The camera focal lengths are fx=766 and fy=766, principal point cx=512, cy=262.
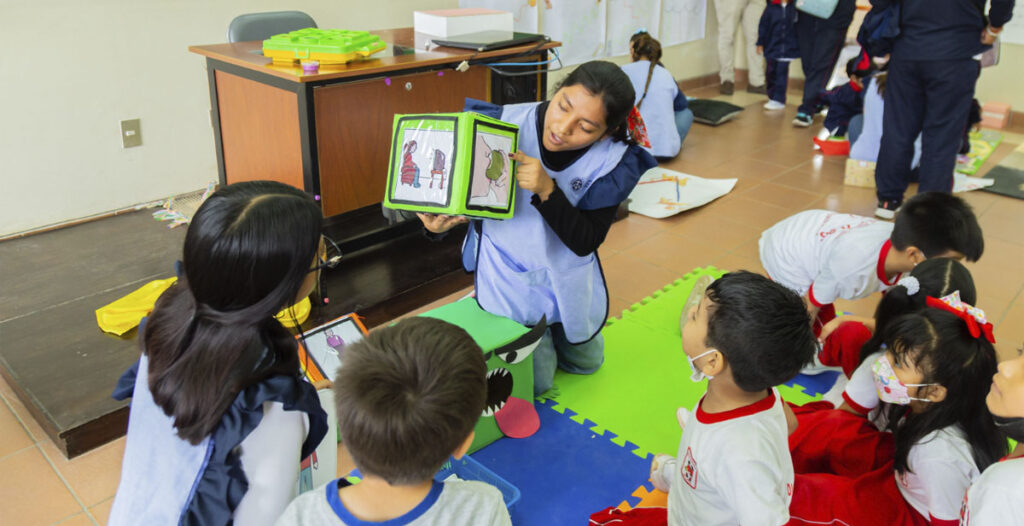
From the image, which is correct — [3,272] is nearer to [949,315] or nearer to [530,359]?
[530,359]

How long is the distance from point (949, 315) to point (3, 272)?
321 centimetres

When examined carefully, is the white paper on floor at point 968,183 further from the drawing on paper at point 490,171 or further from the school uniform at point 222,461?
the school uniform at point 222,461

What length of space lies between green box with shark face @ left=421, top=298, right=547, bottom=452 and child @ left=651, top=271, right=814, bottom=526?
64cm

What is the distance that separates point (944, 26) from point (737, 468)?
3.06 meters

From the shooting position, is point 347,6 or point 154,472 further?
point 347,6

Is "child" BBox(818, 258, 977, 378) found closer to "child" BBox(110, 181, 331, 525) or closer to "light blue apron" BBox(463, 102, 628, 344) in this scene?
"light blue apron" BBox(463, 102, 628, 344)

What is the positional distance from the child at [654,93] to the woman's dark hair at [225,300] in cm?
368

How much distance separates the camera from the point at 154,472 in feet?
3.84

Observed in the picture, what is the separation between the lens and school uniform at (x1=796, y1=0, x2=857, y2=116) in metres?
5.73

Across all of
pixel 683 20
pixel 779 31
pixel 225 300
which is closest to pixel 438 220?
pixel 225 300

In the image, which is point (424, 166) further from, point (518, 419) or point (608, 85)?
point (518, 419)

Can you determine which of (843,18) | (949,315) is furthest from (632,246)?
(843,18)

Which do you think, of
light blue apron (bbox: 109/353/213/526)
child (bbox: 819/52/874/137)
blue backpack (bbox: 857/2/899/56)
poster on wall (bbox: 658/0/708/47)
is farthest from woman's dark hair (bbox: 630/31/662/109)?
light blue apron (bbox: 109/353/213/526)

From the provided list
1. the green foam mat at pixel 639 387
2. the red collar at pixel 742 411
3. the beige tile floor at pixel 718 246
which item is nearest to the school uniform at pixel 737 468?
the red collar at pixel 742 411
